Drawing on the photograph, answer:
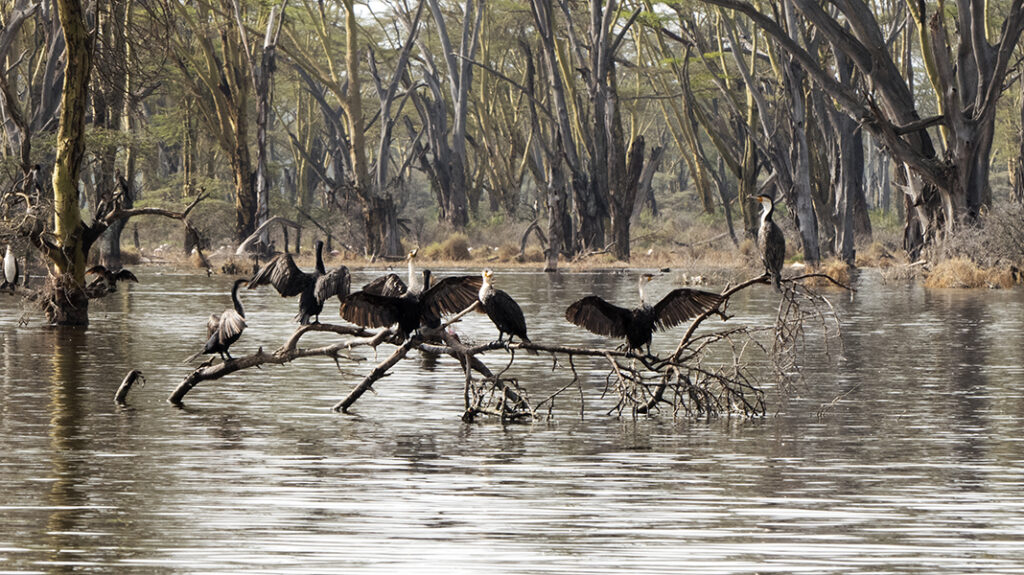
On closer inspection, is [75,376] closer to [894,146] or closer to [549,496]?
[549,496]

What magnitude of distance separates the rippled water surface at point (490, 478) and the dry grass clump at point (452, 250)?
A: 35402 mm

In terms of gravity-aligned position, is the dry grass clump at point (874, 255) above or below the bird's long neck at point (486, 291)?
below

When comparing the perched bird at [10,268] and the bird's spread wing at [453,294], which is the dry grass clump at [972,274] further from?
the bird's spread wing at [453,294]

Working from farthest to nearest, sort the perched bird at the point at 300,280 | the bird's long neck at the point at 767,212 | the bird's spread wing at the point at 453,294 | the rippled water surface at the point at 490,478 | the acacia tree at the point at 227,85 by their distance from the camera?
the acacia tree at the point at 227,85, the bird's long neck at the point at 767,212, the perched bird at the point at 300,280, the bird's spread wing at the point at 453,294, the rippled water surface at the point at 490,478

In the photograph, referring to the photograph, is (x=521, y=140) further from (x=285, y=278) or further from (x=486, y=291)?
(x=486, y=291)

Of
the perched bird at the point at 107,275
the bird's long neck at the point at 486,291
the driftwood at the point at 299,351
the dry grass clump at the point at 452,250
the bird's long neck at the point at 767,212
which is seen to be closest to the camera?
the bird's long neck at the point at 486,291

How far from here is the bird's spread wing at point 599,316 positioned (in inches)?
464

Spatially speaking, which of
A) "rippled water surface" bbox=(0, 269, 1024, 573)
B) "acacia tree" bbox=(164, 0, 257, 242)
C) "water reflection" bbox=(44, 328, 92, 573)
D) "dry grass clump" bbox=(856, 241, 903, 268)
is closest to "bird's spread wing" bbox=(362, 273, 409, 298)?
"rippled water surface" bbox=(0, 269, 1024, 573)

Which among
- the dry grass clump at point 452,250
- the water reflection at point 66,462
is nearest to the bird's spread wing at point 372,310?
the water reflection at point 66,462

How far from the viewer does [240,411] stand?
13.5m

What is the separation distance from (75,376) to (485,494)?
334 inches

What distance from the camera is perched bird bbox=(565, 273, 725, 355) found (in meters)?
12.0

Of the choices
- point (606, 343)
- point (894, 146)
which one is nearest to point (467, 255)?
point (894, 146)

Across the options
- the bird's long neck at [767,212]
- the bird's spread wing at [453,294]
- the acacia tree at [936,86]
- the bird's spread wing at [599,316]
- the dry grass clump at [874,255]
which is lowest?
the dry grass clump at [874,255]
